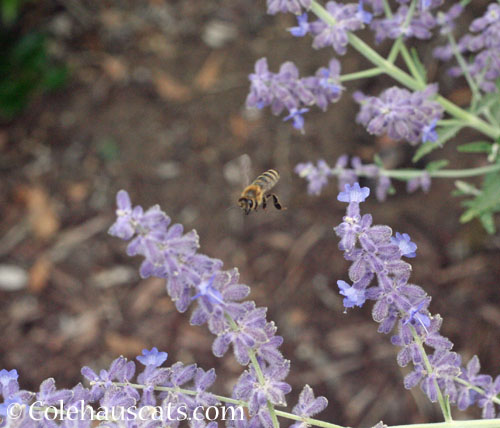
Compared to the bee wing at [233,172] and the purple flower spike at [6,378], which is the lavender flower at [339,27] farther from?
the bee wing at [233,172]

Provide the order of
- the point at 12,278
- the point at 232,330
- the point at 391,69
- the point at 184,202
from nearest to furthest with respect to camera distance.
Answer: the point at 232,330 → the point at 391,69 → the point at 12,278 → the point at 184,202

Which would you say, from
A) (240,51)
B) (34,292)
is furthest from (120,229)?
(240,51)

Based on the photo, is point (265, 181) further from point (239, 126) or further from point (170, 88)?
point (170, 88)

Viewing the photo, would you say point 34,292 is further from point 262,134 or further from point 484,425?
point 484,425

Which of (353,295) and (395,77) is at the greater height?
(395,77)

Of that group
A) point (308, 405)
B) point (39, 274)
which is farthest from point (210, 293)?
point (39, 274)

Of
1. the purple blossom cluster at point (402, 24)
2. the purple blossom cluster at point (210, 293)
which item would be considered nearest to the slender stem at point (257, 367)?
the purple blossom cluster at point (210, 293)

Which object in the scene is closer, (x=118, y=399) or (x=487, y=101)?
(x=118, y=399)

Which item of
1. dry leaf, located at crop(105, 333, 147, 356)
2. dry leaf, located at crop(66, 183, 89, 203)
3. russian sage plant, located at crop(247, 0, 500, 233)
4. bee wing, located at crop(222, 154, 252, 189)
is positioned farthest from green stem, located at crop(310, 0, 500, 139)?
dry leaf, located at crop(66, 183, 89, 203)

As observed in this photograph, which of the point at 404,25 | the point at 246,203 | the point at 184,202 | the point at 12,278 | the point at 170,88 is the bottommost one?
the point at 246,203
